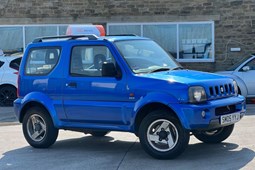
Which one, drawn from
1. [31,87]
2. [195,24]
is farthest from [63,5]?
[31,87]

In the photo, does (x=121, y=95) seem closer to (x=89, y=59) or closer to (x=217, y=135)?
(x=89, y=59)

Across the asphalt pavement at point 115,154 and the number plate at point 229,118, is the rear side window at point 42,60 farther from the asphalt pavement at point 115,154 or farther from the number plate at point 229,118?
the number plate at point 229,118

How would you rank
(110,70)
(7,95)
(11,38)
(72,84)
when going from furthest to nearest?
(11,38), (7,95), (72,84), (110,70)

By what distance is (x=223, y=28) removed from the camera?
18422 millimetres

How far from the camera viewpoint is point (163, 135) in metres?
7.02

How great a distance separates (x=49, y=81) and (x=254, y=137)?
12.1 ft

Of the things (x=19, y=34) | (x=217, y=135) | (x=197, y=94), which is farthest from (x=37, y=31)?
(x=197, y=94)

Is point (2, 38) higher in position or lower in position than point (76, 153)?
higher

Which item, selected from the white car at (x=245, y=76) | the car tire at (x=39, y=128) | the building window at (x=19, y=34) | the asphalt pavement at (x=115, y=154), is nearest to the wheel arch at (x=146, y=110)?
the asphalt pavement at (x=115, y=154)

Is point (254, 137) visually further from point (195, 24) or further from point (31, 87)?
point (195, 24)

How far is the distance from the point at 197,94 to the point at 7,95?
9.37m

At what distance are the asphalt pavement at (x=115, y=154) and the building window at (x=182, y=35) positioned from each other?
9236 mm

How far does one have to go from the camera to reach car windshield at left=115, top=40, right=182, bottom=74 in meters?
7.43

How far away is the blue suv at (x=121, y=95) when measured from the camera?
6844 mm
